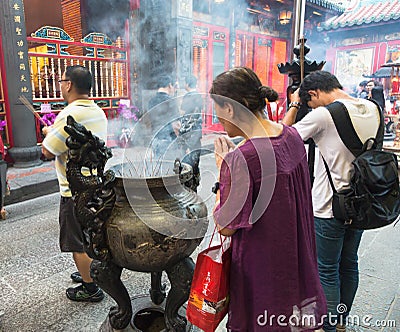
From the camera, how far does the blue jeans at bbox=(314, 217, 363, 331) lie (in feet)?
6.37

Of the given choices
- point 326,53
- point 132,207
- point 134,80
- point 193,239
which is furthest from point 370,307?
point 326,53

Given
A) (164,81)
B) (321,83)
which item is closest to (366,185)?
(321,83)

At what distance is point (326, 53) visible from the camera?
13.6 meters

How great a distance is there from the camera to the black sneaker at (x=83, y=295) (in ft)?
8.29

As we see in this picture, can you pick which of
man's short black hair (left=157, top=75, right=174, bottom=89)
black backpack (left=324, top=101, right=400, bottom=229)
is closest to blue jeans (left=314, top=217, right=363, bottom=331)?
black backpack (left=324, top=101, right=400, bottom=229)

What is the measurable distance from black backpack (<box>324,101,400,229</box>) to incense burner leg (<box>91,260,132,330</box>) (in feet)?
4.23

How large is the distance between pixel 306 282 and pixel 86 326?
61.0 inches

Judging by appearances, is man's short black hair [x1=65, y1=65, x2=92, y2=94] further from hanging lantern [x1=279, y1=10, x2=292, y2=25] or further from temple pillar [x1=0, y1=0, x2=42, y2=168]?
hanging lantern [x1=279, y1=10, x2=292, y2=25]

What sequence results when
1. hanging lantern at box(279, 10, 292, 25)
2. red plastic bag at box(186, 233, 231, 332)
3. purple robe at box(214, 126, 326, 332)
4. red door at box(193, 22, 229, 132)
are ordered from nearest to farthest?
purple robe at box(214, 126, 326, 332) → red plastic bag at box(186, 233, 231, 332) → red door at box(193, 22, 229, 132) → hanging lantern at box(279, 10, 292, 25)

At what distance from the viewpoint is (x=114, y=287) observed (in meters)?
1.93

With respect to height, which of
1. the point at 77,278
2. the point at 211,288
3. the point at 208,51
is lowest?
the point at 77,278

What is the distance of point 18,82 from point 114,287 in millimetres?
4741

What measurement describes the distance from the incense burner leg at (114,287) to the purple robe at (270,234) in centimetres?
75

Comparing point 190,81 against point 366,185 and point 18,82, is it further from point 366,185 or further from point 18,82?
point 366,185
